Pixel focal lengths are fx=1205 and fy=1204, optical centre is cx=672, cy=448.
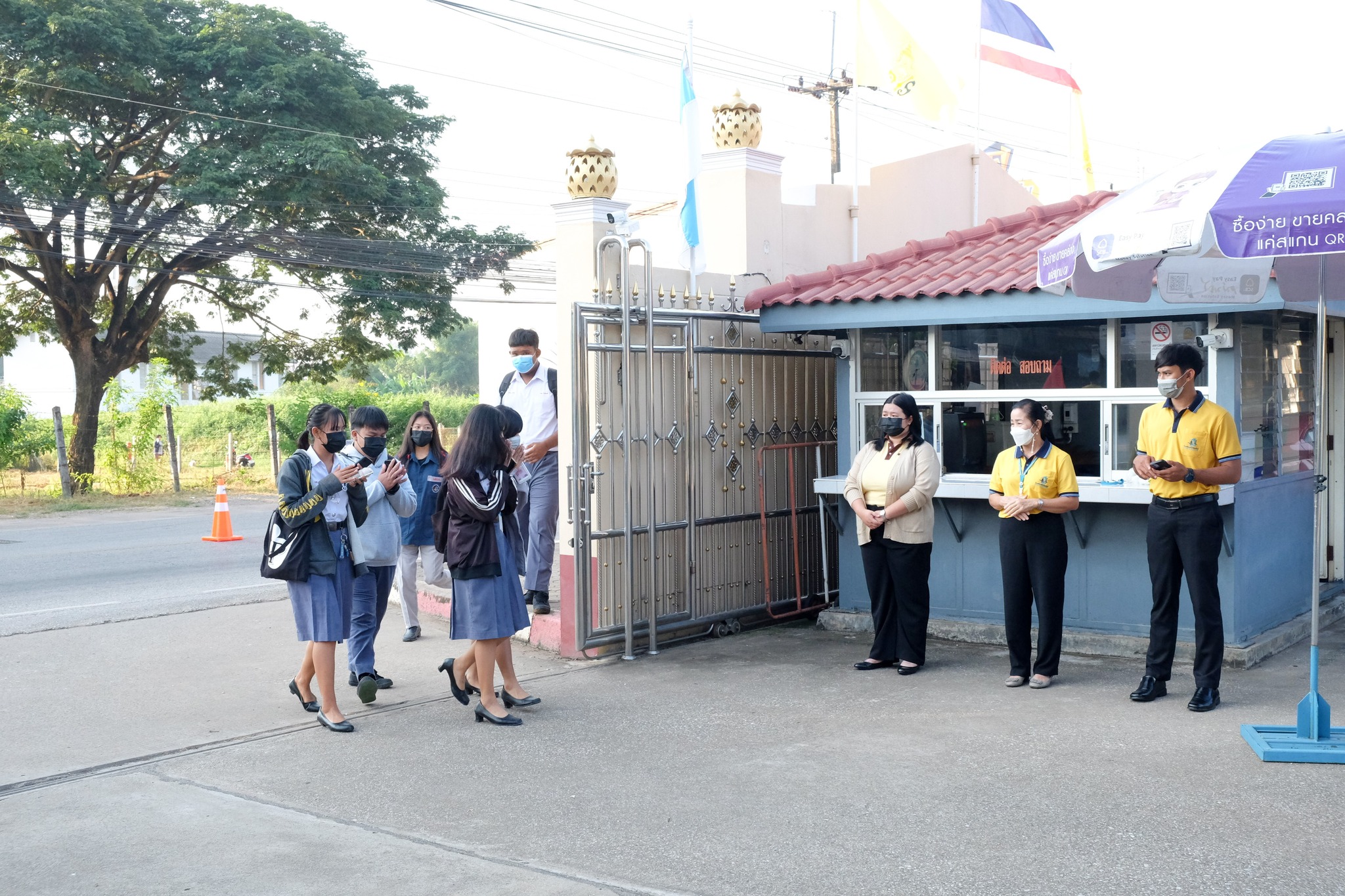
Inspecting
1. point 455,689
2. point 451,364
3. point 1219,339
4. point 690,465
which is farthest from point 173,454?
point 451,364

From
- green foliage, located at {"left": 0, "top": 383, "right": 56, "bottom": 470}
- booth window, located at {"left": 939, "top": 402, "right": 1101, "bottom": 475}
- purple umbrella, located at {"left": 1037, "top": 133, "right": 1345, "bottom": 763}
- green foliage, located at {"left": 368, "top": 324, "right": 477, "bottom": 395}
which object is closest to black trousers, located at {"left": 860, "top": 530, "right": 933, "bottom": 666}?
booth window, located at {"left": 939, "top": 402, "right": 1101, "bottom": 475}

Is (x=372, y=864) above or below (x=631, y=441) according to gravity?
below

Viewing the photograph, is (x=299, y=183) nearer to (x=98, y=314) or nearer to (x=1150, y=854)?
(x=98, y=314)

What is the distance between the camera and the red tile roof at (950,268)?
26.9ft

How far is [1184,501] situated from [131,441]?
21579mm

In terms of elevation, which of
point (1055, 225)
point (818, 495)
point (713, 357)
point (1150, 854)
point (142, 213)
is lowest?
point (1150, 854)

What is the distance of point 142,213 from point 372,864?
22854mm

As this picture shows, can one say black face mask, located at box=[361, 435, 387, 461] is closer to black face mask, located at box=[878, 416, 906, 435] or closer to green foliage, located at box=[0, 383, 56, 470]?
black face mask, located at box=[878, 416, 906, 435]

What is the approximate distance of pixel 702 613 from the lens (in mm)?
8859

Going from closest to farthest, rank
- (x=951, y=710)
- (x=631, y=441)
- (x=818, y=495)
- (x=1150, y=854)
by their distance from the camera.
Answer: (x=1150, y=854), (x=951, y=710), (x=631, y=441), (x=818, y=495)

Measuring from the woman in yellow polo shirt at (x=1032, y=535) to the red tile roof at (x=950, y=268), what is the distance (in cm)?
121

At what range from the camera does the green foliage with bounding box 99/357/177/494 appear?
905 inches

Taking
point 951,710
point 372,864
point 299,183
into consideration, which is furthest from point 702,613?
point 299,183

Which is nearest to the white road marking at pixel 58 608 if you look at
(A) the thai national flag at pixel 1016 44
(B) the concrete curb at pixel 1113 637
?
(B) the concrete curb at pixel 1113 637
